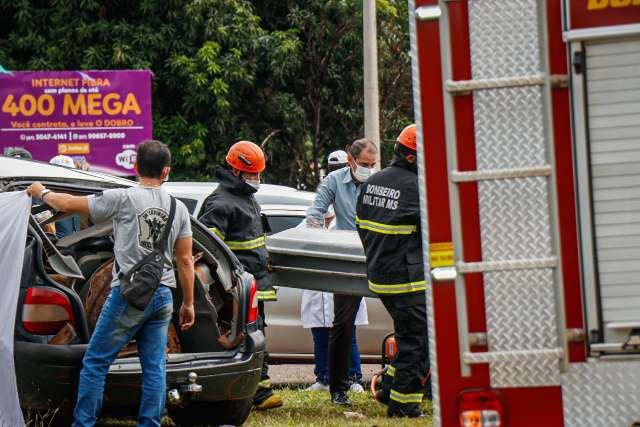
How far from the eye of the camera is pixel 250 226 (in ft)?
26.0

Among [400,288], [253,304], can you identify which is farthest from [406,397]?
[253,304]

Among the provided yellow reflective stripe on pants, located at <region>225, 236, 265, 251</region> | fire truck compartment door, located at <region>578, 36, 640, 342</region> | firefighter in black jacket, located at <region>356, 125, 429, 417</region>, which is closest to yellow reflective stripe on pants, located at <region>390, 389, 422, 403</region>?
firefighter in black jacket, located at <region>356, 125, 429, 417</region>

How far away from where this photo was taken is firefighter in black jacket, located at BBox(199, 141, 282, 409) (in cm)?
781

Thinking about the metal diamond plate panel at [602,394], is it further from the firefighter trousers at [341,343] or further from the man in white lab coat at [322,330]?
the man in white lab coat at [322,330]

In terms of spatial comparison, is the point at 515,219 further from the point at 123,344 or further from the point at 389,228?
the point at 389,228

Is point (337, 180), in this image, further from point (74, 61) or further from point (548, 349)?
A: point (74, 61)

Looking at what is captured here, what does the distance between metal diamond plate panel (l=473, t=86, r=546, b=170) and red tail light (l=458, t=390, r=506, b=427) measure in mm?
793

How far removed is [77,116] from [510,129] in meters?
14.6

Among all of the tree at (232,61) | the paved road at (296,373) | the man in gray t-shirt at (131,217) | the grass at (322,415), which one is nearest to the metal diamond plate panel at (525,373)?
the man in gray t-shirt at (131,217)

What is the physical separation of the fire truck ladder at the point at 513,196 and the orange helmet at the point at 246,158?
390 centimetres

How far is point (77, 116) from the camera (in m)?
17.9

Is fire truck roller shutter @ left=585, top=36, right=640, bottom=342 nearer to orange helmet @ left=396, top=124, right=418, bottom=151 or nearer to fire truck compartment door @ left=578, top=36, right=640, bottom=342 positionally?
fire truck compartment door @ left=578, top=36, right=640, bottom=342

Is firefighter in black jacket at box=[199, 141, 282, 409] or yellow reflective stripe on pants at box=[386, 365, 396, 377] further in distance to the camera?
firefighter in black jacket at box=[199, 141, 282, 409]

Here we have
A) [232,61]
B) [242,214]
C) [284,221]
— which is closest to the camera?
[242,214]
